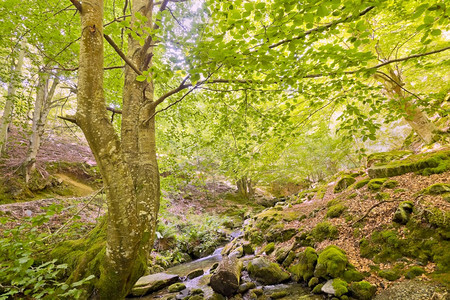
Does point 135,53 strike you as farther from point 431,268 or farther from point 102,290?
point 431,268

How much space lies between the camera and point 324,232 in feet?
17.8

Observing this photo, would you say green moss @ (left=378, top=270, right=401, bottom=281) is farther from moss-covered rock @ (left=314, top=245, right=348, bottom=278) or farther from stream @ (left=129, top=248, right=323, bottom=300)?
stream @ (left=129, top=248, right=323, bottom=300)

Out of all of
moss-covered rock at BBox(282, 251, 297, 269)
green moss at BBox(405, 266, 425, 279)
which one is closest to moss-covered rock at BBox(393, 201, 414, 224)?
green moss at BBox(405, 266, 425, 279)

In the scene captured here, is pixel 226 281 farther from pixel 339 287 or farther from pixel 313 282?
pixel 339 287

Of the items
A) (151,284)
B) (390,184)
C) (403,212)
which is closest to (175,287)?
(151,284)

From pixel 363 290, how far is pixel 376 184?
3.42 m

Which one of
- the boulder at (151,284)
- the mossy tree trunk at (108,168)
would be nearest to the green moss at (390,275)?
the mossy tree trunk at (108,168)

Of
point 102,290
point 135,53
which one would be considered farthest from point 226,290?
point 135,53

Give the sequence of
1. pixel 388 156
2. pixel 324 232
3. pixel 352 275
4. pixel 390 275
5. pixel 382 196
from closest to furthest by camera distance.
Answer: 1. pixel 390 275
2. pixel 352 275
3. pixel 382 196
4. pixel 324 232
5. pixel 388 156

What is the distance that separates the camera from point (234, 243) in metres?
8.45

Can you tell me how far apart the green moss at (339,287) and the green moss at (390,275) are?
0.65 m

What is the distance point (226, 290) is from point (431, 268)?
381cm

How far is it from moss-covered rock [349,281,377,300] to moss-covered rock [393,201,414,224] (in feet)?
5.34

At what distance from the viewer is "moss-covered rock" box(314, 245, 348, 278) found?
3.99 m
